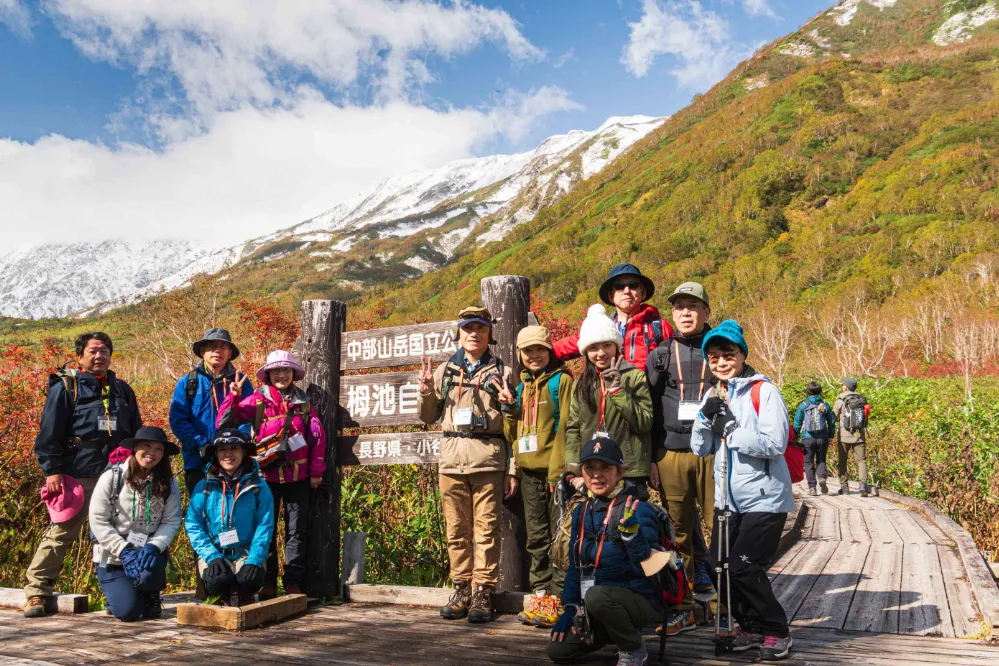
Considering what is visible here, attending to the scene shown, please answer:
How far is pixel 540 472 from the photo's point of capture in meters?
3.99

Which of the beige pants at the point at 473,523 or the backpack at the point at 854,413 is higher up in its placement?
the backpack at the point at 854,413

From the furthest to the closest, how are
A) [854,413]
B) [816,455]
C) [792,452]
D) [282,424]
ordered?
[816,455]
[854,413]
[282,424]
[792,452]

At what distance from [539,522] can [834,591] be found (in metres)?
2.19

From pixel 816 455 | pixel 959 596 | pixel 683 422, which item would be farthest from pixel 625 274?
pixel 816 455

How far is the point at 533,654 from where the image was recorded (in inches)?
128

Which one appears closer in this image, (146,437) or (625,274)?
(625,274)

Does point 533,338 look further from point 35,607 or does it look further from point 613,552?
point 35,607

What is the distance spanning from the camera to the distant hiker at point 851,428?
416 inches

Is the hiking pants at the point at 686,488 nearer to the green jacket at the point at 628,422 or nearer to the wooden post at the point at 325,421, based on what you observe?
the green jacket at the point at 628,422

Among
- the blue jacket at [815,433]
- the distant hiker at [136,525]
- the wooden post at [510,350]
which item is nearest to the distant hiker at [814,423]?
the blue jacket at [815,433]

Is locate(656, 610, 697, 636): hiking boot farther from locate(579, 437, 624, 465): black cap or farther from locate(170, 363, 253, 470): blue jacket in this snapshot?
locate(170, 363, 253, 470): blue jacket

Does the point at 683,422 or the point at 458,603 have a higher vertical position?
the point at 683,422

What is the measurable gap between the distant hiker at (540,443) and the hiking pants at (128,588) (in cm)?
217

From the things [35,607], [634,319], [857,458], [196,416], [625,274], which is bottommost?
[35,607]
